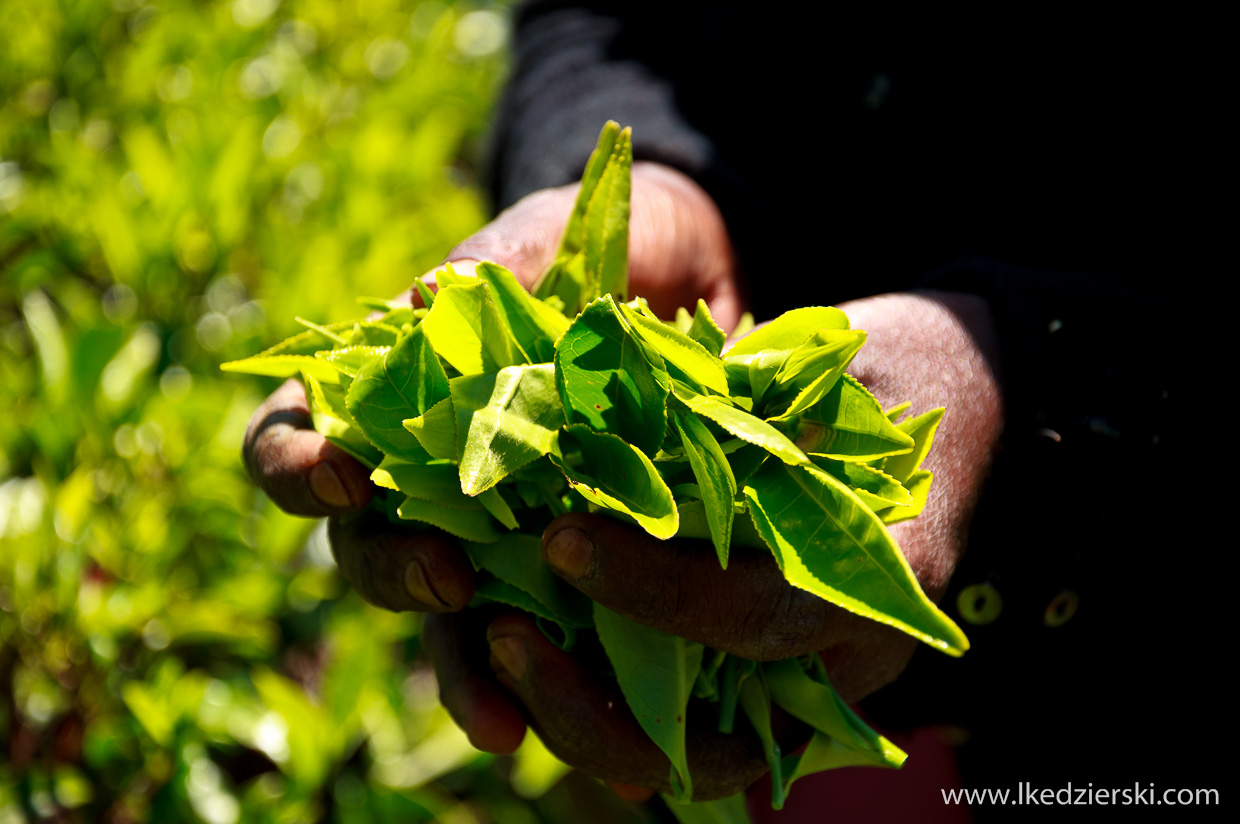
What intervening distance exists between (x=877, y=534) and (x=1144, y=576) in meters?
0.61

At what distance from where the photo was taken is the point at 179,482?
1533 millimetres

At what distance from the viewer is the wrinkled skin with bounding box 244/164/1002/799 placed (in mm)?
740

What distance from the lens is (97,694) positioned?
140 cm

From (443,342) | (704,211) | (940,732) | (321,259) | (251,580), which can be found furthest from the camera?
(321,259)

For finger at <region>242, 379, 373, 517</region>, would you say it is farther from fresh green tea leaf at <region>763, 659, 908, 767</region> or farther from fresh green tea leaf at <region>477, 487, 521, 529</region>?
fresh green tea leaf at <region>763, 659, 908, 767</region>

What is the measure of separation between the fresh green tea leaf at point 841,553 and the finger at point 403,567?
0.30 metres

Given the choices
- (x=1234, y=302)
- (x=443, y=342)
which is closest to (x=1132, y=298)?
(x=1234, y=302)

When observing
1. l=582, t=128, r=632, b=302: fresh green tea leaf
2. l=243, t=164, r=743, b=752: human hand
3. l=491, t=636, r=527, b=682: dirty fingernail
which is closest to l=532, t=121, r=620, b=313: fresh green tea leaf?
l=582, t=128, r=632, b=302: fresh green tea leaf

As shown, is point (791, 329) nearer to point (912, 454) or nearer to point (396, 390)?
point (912, 454)

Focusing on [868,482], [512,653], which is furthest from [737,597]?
[512,653]

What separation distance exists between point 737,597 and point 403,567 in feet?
0.97

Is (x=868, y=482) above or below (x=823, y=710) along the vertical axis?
above

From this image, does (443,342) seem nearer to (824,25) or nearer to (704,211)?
(704,211)

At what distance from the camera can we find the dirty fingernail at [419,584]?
82 cm
